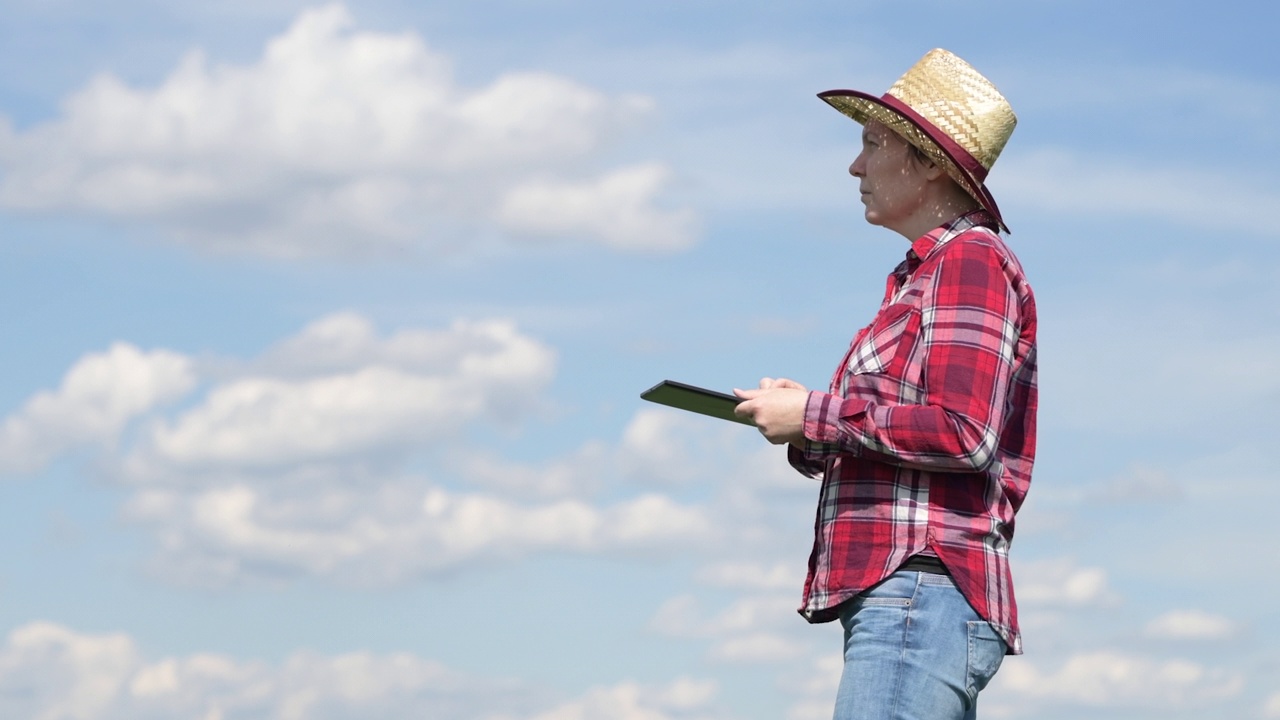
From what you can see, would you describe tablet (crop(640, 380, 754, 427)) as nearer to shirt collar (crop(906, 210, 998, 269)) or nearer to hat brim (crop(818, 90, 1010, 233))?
shirt collar (crop(906, 210, 998, 269))

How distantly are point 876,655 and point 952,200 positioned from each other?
1565 millimetres

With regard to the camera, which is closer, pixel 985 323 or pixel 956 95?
pixel 985 323

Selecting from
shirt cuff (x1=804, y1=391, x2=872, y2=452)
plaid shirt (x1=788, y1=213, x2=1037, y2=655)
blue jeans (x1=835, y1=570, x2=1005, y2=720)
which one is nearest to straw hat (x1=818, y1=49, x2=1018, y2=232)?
plaid shirt (x1=788, y1=213, x2=1037, y2=655)

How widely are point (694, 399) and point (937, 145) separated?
1.17m

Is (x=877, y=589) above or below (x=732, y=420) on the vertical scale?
below

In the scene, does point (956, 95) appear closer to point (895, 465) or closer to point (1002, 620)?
point (895, 465)

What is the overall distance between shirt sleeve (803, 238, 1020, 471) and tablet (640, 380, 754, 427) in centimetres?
28

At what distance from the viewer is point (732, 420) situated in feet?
18.0

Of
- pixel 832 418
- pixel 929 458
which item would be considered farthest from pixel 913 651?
pixel 832 418

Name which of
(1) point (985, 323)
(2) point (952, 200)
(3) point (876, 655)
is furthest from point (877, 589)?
(2) point (952, 200)

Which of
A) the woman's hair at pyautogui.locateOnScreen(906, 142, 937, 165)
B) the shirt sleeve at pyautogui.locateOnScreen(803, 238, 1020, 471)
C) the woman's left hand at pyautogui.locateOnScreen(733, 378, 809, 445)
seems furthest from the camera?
the woman's hair at pyautogui.locateOnScreen(906, 142, 937, 165)

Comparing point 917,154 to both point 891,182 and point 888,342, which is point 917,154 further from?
point 888,342

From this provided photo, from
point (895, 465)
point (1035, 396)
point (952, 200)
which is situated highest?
point (952, 200)

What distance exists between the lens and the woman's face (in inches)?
226
